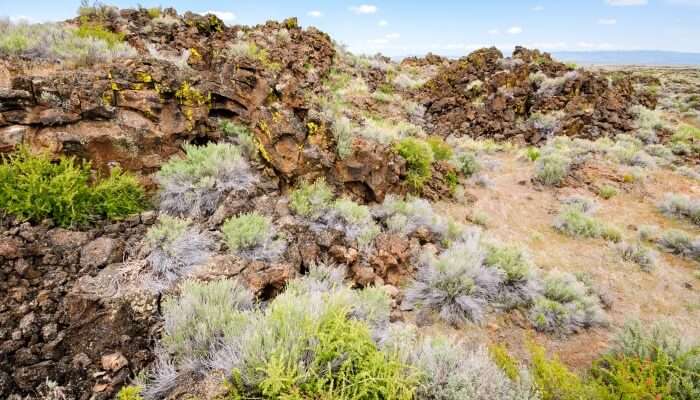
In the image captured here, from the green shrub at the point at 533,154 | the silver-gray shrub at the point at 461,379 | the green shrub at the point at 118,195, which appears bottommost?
the silver-gray shrub at the point at 461,379

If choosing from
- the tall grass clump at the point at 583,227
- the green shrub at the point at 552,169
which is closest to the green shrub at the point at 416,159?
the tall grass clump at the point at 583,227

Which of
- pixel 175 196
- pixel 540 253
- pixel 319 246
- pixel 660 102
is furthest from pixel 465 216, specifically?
pixel 660 102

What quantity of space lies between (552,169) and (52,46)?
10906mm

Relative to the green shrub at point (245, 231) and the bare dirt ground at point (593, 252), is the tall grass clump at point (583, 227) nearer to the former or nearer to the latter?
the bare dirt ground at point (593, 252)

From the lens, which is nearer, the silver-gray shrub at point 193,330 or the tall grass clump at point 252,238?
the silver-gray shrub at point 193,330

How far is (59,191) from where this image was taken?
3.59 metres

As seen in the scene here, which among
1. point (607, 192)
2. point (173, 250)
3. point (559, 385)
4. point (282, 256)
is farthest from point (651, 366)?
point (607, 192)

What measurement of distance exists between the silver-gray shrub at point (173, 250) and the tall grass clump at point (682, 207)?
31.8 ft

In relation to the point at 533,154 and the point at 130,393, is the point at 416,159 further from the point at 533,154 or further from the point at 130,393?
the point at 130,393

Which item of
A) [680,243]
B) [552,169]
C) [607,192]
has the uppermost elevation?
[552,169]

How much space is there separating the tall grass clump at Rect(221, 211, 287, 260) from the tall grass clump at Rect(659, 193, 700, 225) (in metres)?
8.86

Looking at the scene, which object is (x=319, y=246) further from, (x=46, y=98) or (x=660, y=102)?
(x=660, y=102)

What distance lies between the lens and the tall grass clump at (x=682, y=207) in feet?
25.1

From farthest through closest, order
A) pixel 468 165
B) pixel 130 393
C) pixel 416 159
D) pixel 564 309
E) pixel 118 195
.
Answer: pixel 468 165
pixel 416 159
pixel 564 309
pixel 118 195
pixel 130 393
